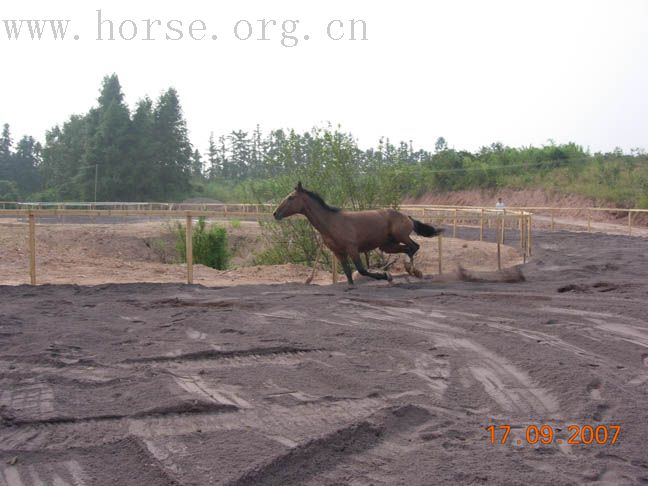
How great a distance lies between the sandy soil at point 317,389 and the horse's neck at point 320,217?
2862mm

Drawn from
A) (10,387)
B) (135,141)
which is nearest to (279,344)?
(10,387)

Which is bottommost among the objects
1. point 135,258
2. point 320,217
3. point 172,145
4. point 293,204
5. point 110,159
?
point 135,258

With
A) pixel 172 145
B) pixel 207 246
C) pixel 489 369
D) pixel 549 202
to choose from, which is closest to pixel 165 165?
pixel 172 145

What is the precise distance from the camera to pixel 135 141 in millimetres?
56469

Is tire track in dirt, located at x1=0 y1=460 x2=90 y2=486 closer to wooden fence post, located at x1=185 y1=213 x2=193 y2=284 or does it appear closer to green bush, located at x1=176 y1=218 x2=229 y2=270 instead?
wooden fence post, located at x1=185 y1=213 x2=193 y2=284

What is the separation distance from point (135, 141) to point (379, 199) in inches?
1730

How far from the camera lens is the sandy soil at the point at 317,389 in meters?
3.74

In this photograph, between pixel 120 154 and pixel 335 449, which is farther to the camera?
pixel 120 154

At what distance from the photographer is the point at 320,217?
12836 mm

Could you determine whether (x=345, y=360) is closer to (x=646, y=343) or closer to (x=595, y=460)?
(x=595, y=460)

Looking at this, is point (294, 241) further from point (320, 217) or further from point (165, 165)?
point (165, 165)
